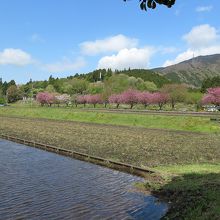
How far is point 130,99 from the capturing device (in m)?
116

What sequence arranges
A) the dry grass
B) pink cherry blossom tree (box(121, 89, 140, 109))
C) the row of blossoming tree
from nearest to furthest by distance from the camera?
1. the dry grass
2. the row of blossoming tree
3. pink cherry blossom tree (box(121, 89, 140, 109))

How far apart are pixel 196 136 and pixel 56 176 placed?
2194cm

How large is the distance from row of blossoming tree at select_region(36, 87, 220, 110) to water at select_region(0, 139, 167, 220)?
78341 mm

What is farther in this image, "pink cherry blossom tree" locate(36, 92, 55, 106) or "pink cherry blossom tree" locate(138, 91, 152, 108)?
"pink cherry blossom tree" locate(36, 92, 55, 106)

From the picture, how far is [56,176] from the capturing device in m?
20.0

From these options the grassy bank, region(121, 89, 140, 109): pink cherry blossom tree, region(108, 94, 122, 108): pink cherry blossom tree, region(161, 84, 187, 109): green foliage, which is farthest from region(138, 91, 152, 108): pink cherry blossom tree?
the grassy bank

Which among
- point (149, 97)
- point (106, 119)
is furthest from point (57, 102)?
point (106, 119)

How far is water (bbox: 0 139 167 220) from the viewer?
13633mm

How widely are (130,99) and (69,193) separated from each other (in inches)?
3938

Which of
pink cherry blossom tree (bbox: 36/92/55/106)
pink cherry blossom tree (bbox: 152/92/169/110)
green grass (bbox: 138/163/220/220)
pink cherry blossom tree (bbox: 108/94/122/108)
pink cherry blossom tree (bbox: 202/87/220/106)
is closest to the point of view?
green grass (bbox: 138/163/220/220)

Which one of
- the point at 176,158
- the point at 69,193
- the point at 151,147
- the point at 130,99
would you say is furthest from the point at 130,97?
the point at 69,193

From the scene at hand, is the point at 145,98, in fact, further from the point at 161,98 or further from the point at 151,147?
the point at 151,147

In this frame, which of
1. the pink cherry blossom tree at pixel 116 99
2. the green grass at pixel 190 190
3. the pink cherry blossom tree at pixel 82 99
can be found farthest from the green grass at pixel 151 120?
the pink cherry blossom tree at pixel 82 99

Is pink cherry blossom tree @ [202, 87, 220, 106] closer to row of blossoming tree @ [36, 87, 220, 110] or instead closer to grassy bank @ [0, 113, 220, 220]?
row of blossoming tree @ [36, 87, 220, 110]
